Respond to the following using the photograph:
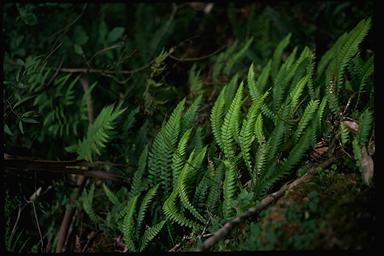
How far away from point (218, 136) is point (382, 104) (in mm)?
907

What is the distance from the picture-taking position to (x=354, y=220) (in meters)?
1.76

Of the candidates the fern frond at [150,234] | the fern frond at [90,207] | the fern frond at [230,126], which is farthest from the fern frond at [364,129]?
the fern frond at [90,207]

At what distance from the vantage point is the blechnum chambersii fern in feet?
7.32

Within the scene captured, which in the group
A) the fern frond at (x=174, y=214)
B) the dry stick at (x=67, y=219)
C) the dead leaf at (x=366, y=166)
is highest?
the dead leaf at (x=366, y=166)

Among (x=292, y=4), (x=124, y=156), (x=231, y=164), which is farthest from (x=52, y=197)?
(x=292, y=4)

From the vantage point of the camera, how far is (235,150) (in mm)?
2516

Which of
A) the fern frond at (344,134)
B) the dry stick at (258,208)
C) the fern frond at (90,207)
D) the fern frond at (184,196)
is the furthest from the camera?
the fern frond at (90,207)

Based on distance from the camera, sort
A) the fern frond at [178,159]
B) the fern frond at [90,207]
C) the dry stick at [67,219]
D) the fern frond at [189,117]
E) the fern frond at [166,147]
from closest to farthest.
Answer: the fern frond at [178,159]
the fern frond at [166,147]
the fern frond at [189,117]
the fern frond at [90,207]
the dry stick at [67,219]

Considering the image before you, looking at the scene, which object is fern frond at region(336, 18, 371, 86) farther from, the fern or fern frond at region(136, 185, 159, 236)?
the fern

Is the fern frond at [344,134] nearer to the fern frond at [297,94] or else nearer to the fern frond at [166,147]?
the fern frond at [297,94]

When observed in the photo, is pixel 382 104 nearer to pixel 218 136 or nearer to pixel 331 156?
pixel 331 156

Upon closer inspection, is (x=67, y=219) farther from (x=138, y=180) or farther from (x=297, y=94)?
(x=297, y=94)

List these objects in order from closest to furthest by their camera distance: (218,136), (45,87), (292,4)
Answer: (218,136)
(45,87)
(292,4)

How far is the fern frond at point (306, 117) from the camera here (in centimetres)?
226
